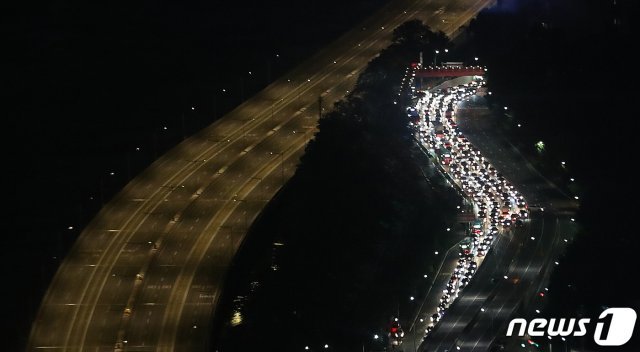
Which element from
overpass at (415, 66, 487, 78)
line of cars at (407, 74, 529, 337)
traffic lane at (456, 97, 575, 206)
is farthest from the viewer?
overpass at (415, 66, 487, 78)

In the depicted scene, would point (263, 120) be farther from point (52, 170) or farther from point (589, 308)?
point (589, 308)

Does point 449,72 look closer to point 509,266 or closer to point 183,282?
point 509,266

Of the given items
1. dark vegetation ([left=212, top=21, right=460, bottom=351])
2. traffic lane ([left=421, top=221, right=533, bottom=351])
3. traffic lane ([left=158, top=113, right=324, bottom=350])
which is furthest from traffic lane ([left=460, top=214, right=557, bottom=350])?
traffic lane ([left=158, top=113, right=324, bottom=350])

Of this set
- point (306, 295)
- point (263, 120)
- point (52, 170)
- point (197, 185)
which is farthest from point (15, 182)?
point (306, 295)

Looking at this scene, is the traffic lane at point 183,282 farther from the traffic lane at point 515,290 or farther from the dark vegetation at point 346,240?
the traffic lane at point 515,290

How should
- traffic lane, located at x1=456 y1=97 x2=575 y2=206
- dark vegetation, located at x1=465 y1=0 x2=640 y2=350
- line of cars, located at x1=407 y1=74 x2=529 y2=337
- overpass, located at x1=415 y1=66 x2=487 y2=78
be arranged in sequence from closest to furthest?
dark vegetation, located at x1=465 y1=0 x2=640 y2=350
line of cars, located at x1=407 y1=74 x2=529 y2=337
traffic lane, located at x1=456 y1=97 x2=575 y2=206
overpass, located at x1=415 y1=66 x2=487 y2=78

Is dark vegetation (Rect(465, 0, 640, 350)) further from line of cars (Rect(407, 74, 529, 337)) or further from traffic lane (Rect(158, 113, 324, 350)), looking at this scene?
traffic lane (Rect(158, 113, 324, 350))

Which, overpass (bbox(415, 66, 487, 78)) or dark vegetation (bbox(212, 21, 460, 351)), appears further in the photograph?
overpass (bbox(415, 66, 487, 78))
